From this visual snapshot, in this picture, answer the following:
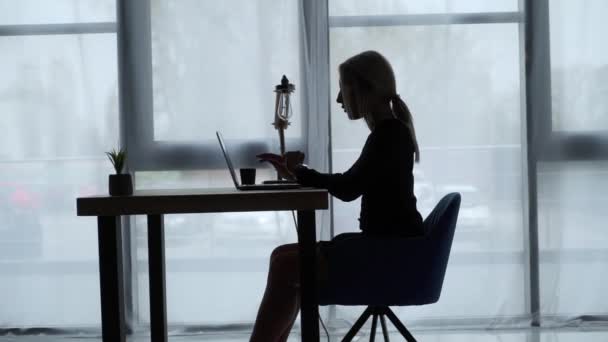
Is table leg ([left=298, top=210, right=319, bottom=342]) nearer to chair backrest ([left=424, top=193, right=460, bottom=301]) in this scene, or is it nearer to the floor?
chair backrest ([left=424, top=193, right=460, bottom=301])

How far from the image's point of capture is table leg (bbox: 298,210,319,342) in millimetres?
1918

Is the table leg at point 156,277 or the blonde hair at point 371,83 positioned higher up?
the blonde hair at point 371,83

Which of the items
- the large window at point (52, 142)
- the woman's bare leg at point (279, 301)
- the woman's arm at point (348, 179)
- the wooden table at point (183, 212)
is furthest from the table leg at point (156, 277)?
the large window at point (52, 142)

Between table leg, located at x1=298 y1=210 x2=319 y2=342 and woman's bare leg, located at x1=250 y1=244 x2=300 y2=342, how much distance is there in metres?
0.13

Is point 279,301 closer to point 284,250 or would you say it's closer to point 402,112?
point 284,250

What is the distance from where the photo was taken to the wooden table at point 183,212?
6.07 feet

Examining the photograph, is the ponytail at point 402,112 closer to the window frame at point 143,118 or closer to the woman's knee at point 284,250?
the woman's knee at point 284,250

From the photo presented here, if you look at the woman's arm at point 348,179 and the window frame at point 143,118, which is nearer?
the woman's arm at point 348,179

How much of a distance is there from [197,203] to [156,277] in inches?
23.3

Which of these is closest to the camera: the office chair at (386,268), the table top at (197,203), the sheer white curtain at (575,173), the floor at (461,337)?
the table top at (197,203)

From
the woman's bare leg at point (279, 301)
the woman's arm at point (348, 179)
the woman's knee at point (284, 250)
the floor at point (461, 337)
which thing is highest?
the woman's arm at point (348, 179)

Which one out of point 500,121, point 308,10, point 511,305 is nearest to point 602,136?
point 500,121

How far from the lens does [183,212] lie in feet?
6.15

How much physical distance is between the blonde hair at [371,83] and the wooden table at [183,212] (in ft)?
1.46
